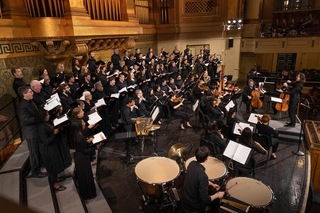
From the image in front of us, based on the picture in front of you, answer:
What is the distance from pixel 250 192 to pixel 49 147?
371 cm

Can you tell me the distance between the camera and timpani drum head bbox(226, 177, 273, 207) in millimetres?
3438

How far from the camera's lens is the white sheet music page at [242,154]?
13.7ft

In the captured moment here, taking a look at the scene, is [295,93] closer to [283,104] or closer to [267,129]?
[283,104]

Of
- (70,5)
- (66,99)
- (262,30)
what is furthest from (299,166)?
(262,30)

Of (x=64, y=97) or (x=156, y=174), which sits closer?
(x=156, y=174)

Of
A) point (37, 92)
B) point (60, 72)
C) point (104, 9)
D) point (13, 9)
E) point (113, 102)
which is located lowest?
point (113, 102)

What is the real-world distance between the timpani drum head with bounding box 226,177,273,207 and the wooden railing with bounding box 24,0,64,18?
6890mm

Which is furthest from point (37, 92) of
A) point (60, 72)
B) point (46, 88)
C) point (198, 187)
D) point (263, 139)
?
point (263, 139)

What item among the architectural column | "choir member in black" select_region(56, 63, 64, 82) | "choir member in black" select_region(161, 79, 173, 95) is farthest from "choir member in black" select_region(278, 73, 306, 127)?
the architectural column

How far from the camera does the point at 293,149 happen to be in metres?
6.54

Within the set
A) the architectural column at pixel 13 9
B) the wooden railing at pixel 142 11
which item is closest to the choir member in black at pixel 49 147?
the architectural column at pixel 13 9

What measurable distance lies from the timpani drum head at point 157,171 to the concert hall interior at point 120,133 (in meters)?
0.02

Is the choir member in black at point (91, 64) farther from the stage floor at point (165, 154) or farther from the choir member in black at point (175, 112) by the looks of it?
the choir member in black at point (175, 112)

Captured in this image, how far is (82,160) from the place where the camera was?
13.5 ft
